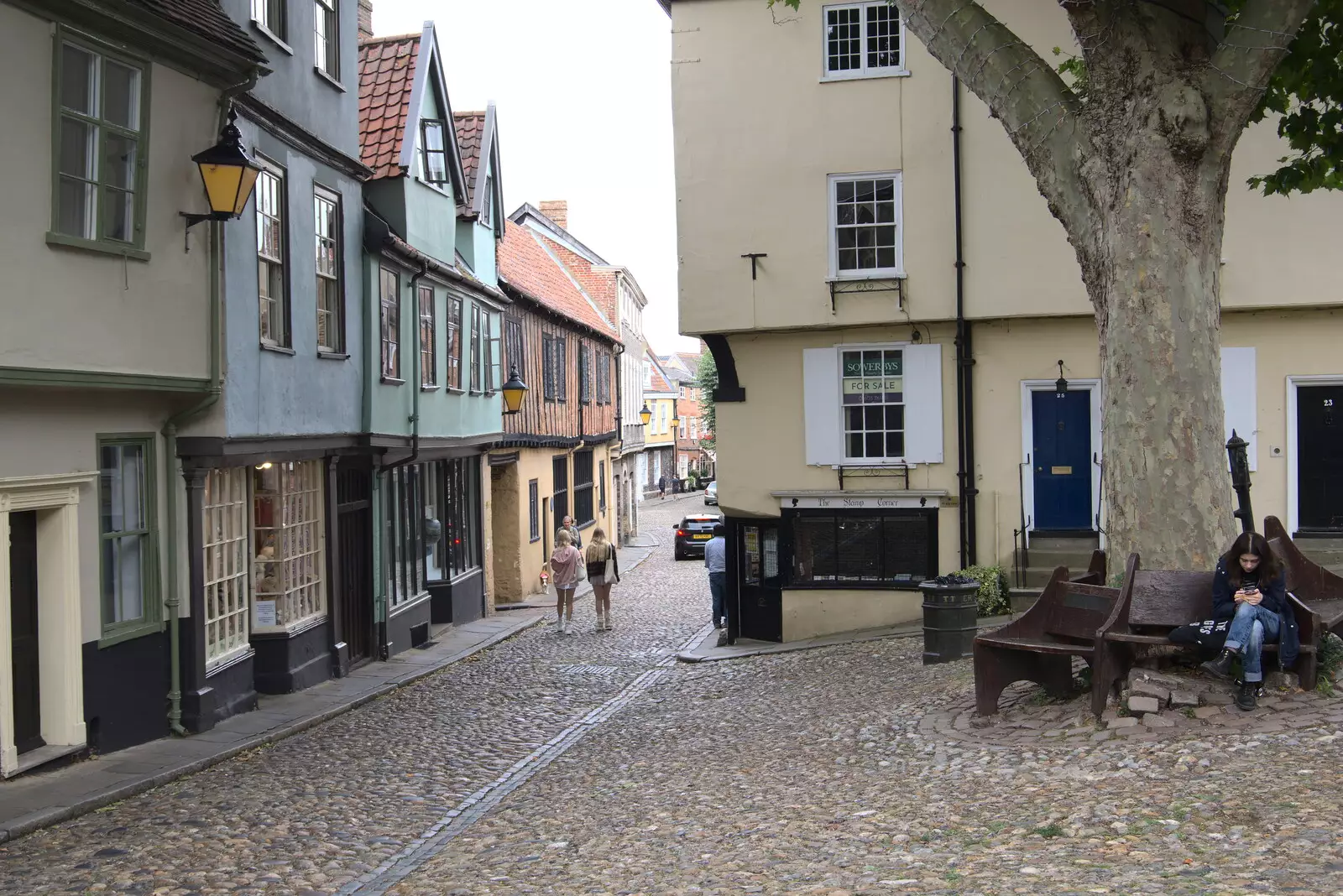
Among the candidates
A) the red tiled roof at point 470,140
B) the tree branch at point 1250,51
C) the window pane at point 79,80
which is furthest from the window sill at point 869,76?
the window pane at point 79,80

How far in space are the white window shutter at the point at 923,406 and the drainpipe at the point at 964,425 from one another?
28 centimetres

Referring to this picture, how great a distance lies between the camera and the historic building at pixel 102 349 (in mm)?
9914

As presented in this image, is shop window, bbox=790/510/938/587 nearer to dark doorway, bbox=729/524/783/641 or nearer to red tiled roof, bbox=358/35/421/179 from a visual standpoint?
dark doorway, bbox=729/524/783/641

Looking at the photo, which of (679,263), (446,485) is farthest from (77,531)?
(446,485)

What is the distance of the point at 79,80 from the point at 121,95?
0.60 m

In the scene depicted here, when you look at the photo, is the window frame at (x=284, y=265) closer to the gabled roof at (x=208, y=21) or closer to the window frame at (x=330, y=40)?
the gabled roof at (x=208, y=21)

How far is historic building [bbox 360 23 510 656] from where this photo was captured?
Answer: 18.6m

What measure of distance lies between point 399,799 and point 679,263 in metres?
10.8

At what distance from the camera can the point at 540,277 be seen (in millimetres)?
37031

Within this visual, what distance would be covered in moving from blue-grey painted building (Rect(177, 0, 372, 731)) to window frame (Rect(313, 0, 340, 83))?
2cm

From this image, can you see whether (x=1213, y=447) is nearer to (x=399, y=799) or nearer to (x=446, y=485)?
(x=399, y=799)

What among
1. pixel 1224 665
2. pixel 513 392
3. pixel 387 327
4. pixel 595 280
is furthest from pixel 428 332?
pixel 595 280

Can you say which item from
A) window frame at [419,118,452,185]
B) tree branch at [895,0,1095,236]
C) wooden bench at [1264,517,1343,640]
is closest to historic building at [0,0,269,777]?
tree branch at [895,0,1095,236]

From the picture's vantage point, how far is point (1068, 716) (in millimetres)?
9391
